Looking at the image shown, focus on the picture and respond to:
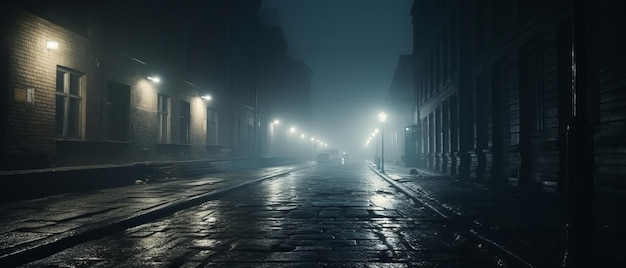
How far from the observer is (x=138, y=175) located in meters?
17.6

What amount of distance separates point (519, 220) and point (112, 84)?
15.6 metres

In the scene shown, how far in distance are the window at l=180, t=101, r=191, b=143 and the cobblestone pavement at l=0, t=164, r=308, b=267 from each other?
12137mm

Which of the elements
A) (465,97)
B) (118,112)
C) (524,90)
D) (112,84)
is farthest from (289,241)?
(465,97)

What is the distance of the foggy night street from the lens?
5992mm

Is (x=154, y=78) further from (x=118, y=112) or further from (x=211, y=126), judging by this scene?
(x=211, y=126)

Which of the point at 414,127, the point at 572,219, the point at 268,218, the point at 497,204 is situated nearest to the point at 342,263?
the point at 572,219

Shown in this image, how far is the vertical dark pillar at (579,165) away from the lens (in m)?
5.08

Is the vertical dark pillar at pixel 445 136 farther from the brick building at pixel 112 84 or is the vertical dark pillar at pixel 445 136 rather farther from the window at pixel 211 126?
the window at pixel 211 126

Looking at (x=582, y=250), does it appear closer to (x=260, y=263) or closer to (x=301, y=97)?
(x=260, y=263)

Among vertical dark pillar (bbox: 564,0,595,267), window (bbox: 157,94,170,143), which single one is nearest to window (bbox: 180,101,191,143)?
window (bbox: 157,94,170,143)

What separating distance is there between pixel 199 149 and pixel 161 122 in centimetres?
449

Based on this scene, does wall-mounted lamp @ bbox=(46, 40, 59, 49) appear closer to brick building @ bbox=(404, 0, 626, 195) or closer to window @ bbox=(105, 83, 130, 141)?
window @ bbox=(105, 83, 130, 141)

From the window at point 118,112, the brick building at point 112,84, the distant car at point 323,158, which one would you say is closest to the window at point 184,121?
the brick building at point 112,84

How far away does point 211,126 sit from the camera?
2988 centimetres
